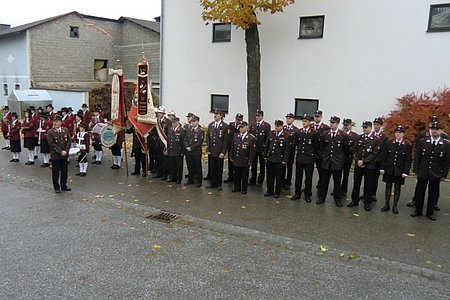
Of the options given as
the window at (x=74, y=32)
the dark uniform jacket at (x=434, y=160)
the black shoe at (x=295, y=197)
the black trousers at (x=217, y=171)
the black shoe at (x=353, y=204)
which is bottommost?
the black shoe at (x=295, y=197)

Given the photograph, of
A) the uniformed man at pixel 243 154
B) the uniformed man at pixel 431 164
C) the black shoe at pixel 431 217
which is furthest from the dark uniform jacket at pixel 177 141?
the black shoe at pixel 431 217

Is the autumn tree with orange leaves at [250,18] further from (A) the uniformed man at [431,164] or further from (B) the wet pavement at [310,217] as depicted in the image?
(A) the uniformed man at [431,164]

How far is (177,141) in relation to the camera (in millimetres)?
10570

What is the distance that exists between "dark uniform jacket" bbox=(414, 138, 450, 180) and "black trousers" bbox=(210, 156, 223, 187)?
4.43 metres

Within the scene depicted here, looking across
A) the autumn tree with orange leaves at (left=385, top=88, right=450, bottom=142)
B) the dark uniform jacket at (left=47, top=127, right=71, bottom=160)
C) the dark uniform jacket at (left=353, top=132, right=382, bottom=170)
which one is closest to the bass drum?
the dark uniform jacket at (left=47, top=127, right=71, bottom=160)

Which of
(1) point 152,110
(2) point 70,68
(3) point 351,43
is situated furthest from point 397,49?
(2) point 70,68

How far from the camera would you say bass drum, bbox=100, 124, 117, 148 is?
11.7 metres

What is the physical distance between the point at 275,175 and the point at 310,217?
6.02 feet

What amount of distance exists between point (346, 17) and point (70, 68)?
24.3m

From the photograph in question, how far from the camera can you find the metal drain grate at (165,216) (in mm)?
7684

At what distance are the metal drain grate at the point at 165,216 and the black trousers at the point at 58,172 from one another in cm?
303

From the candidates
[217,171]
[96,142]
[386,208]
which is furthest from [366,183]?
[96,142]

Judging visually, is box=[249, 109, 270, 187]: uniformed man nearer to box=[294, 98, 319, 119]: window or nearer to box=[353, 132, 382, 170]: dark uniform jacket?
box=[353, 132, 382, 170]: dark uniform jacket

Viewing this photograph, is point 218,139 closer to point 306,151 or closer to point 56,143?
point 306,151
